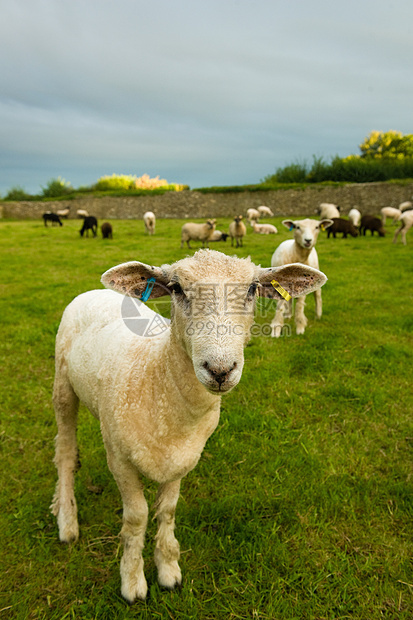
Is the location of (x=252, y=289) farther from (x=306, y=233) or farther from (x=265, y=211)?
(x=265, y=211)

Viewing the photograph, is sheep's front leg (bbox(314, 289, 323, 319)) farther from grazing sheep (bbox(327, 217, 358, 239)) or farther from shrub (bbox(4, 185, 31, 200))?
shrub (bbox(4, 185, 31, 200))

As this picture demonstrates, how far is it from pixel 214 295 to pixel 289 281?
66 cm

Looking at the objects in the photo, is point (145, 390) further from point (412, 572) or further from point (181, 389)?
point (412, 572)

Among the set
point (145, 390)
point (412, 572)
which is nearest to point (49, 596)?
point (145, 390)

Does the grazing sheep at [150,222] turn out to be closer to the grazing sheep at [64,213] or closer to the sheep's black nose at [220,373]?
the grazing sheep at [64,213]

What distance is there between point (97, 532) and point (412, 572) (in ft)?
7.14

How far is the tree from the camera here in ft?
135

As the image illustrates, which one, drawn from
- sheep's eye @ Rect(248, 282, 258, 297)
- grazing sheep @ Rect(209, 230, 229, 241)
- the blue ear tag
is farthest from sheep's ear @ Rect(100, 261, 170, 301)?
grazing sheep @ Rect(209, 230, 229, 241)

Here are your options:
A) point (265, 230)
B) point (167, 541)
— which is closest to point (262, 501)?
point (167, 541)

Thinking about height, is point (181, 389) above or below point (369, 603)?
above

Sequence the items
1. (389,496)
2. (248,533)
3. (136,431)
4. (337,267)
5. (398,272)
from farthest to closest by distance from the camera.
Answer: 1. (337,267)
2. (398,272)
3. (389,496)
4. (248,533)
5. (136,431)

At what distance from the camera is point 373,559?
7.96ft

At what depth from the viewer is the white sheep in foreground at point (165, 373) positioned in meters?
1.61

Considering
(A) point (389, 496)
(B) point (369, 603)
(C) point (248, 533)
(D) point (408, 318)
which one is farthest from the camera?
(D) point (408, 318)
